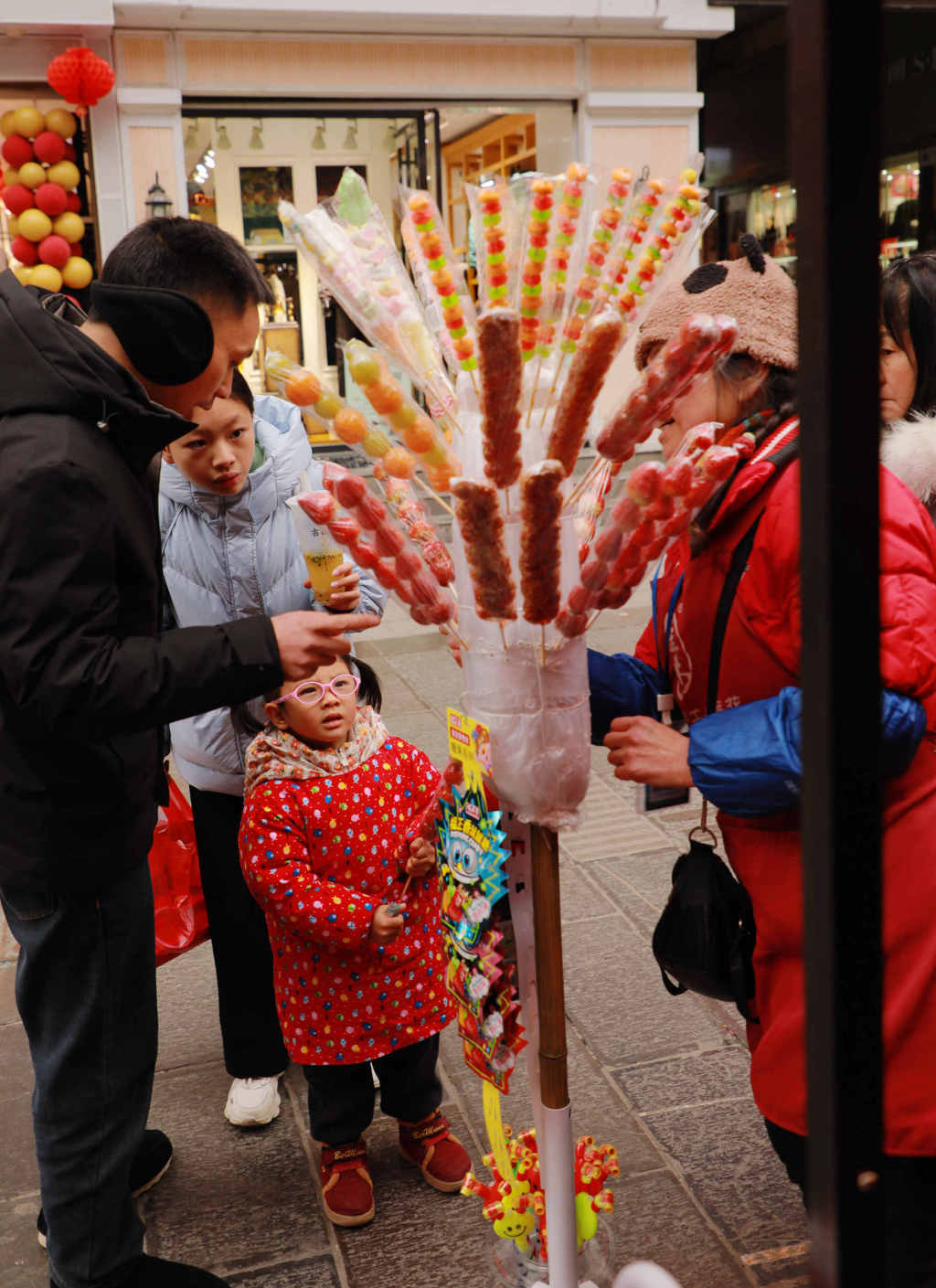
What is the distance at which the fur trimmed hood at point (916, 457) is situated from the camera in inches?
98.7

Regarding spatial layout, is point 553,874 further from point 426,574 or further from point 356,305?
point 356,305

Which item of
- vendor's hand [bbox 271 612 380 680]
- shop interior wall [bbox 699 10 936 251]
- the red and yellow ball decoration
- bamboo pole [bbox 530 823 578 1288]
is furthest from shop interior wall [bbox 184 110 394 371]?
bamboo pole [bbox 530 823 578 1288]

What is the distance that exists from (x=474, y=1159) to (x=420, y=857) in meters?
0.78

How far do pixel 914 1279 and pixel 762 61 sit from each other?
13.1 meters

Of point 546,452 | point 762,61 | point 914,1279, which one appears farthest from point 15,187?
point 914,1279

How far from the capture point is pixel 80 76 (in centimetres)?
847

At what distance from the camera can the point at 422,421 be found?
5.14 ft

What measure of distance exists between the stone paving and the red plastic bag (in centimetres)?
46

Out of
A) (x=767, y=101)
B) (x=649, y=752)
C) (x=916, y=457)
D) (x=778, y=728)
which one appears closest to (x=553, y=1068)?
(x=649, y=752)

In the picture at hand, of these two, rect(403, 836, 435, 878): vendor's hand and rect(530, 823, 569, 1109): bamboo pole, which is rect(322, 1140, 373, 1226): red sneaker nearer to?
rect(403, 836, 435, 878): vendor's hand

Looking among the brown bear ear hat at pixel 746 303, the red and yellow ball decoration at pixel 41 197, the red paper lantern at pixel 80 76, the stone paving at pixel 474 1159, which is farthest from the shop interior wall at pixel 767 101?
the brown bear ear hat at pixel 746 303

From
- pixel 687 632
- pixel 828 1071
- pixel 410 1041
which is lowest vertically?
pixel 410 1041

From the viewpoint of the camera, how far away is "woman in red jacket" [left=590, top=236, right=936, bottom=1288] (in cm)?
159

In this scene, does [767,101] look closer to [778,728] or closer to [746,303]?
[746,303]
